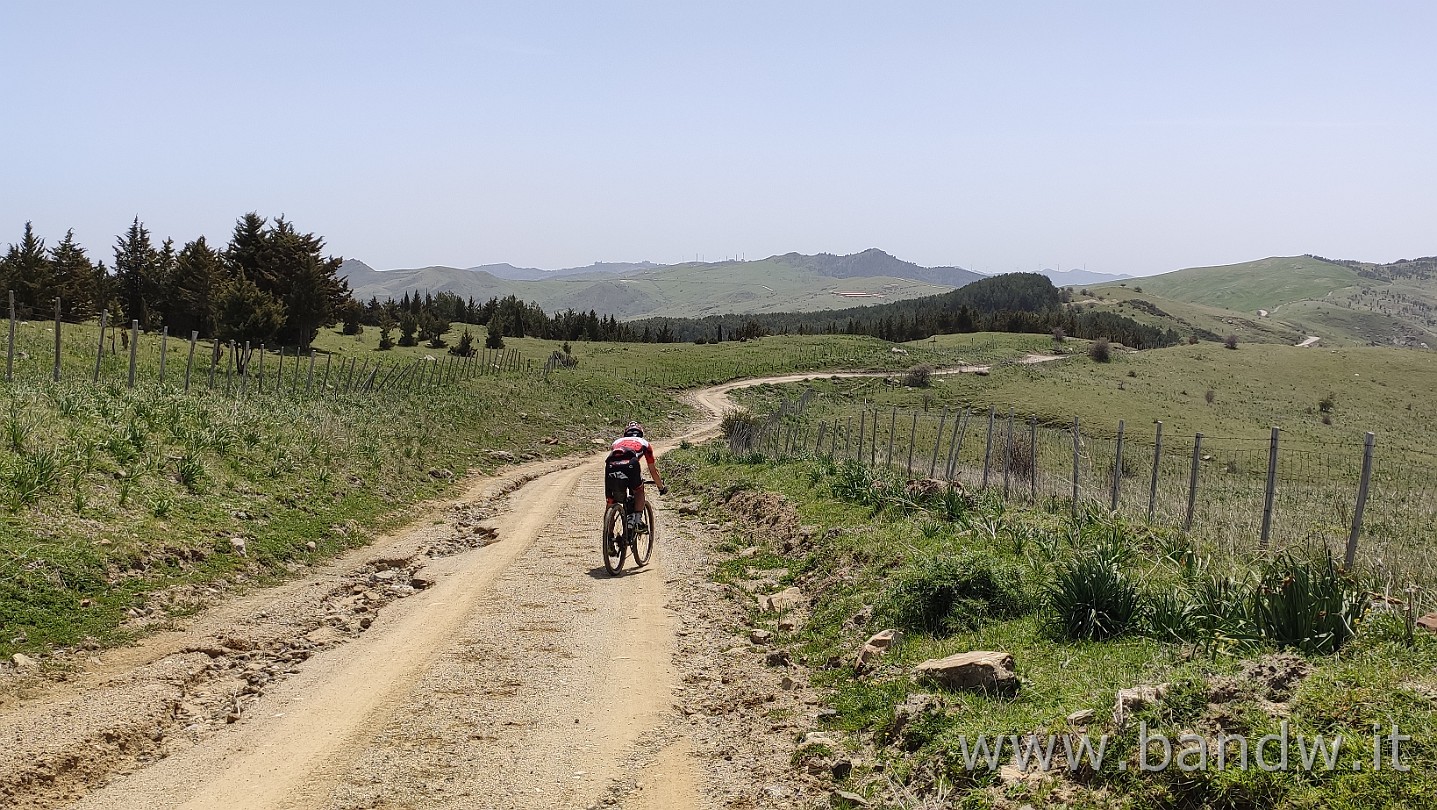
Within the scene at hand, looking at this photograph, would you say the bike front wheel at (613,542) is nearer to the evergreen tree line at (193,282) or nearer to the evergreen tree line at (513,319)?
the evergreen tree line at (193,282)

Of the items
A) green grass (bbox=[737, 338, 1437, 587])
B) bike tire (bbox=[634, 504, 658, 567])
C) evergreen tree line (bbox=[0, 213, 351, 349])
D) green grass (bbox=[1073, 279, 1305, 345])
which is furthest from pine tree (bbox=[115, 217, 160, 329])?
green grass (bbox=[1073, 279, 1305, 345])

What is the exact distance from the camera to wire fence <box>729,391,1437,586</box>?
1173 centimetres

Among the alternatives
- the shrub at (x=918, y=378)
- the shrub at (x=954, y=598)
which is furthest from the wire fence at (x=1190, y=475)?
the shrub at (x=918, y=378)

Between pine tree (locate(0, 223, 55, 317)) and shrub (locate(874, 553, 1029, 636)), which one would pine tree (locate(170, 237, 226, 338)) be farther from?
shrub (locate(874, 553, 1029, 636))

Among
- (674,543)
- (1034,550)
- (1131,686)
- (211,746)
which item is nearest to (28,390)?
(674,543)

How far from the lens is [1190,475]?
22938mm

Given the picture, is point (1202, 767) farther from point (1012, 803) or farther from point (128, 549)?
point (128, 549)

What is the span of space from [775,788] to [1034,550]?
18.4 ft

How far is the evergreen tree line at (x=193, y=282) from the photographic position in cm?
5234

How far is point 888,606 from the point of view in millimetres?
9273

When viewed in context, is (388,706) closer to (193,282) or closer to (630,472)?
(630,472)

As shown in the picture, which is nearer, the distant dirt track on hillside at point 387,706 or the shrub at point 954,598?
the distant dirt track on hillside at point 387,706

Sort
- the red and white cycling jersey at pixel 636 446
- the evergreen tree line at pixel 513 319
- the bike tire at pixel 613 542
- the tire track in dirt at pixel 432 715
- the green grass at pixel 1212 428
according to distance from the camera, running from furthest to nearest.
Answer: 1. the evergreen tree line at pixel 513 319
2. the green grass at pixel 1212 428
3. the red and white cycling jersey at pixel 636 446
4. the bike tire at pixel 613 542
5. the tire track in dirt at pixel 432 715

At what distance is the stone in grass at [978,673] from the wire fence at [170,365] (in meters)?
20.6
